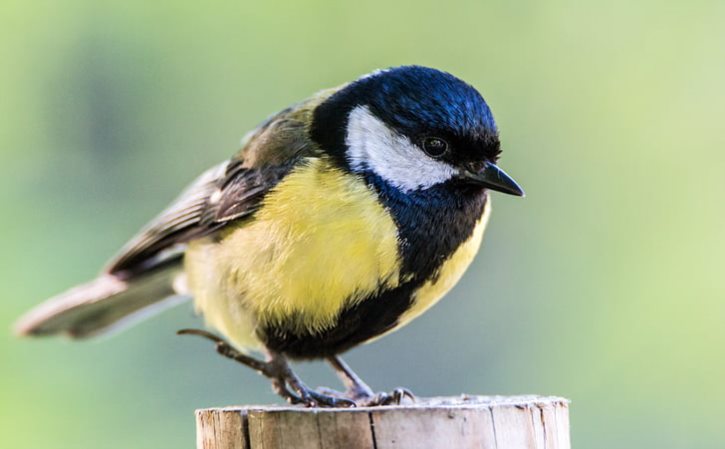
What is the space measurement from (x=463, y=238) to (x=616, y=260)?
2631 millimetres

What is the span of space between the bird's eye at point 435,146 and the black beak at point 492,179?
83 millimetres

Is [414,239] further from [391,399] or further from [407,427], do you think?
[407,427]

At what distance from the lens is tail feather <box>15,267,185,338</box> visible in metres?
3.77

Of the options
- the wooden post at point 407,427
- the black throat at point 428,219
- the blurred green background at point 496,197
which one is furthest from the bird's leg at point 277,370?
the blurred green background at point 496,197

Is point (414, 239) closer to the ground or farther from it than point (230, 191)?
closer to the ground

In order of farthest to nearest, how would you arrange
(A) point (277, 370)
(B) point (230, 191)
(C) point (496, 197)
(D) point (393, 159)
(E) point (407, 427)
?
(C) point (496, 197) < (B) point (230, 191) < (A) point (277, 370) < (D) point (393, 159) < (E) point (407, 427)

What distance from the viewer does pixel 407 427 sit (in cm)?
215

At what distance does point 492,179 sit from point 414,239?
0.27 metres

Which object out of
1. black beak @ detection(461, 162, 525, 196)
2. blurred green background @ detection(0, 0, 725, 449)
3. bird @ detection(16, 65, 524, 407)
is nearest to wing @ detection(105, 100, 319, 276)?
bird @ detection(16, 65, 524, 407)

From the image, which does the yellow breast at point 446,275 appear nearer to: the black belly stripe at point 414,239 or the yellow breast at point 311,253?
the black belly stripe at point 414,239

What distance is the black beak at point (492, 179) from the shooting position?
2.78 metres

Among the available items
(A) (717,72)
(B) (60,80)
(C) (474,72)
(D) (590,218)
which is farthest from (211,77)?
(A) (717,72)

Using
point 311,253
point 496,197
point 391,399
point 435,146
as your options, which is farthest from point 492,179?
point 496,197

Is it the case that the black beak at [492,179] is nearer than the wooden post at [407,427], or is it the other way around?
the wooden post at [407,427]
